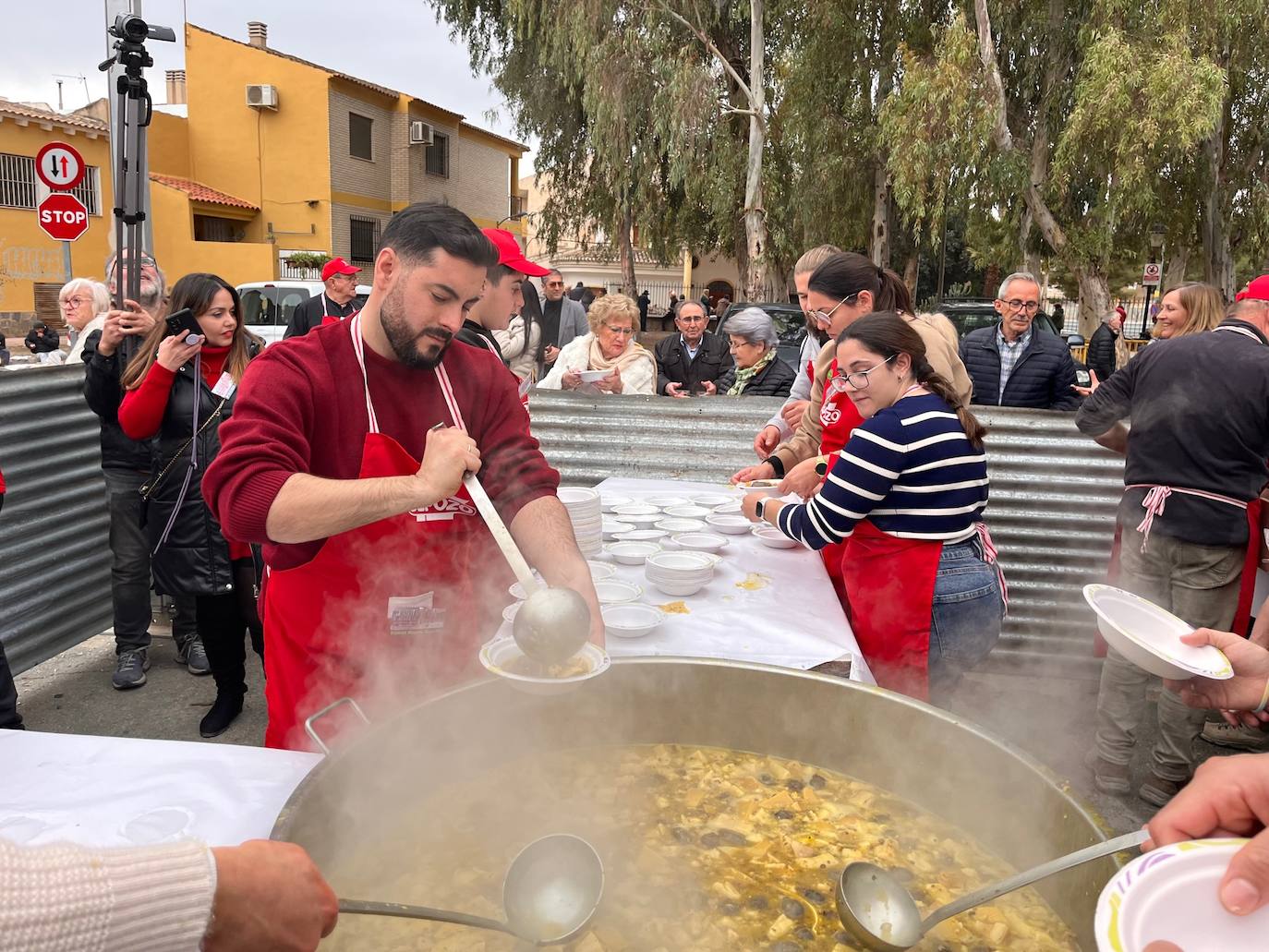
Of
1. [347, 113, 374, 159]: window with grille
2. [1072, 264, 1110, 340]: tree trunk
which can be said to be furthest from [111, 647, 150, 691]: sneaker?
[347, 113, 374, 159]: window with grille

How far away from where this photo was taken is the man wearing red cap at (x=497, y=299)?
3.43m

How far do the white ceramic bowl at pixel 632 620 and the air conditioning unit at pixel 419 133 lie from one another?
28494 mm

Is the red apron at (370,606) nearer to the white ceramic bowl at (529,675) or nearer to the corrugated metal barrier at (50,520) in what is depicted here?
the white ceramic bowl at (529,675)

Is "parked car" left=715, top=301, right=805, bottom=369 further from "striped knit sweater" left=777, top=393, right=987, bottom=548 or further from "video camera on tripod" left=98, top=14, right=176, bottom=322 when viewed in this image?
"striped knit sweater" left=777, top=393, right=987, bottom=548

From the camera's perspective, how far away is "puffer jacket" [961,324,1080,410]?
5.11 m

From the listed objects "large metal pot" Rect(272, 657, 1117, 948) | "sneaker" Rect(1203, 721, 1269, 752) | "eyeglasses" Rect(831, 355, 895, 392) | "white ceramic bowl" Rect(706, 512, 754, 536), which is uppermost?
"eyeglasses" Rect(831, 355, 895, 392)

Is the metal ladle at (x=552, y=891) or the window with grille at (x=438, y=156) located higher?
the window with grille at (x=438, y=156)

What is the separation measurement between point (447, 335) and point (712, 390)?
A: 4595 mm

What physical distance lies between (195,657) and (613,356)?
10.3ft

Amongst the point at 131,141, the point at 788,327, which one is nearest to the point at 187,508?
the point at 131,141

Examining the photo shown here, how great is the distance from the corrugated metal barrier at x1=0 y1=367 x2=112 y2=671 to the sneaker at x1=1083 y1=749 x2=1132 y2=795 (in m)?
5.01

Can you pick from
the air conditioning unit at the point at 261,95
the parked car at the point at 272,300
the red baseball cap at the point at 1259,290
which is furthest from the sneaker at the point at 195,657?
the air conditioning unit at the point at 261,95

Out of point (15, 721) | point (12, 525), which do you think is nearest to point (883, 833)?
point (15, 721)

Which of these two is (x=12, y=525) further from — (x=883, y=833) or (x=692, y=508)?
(x=883, y=833)
